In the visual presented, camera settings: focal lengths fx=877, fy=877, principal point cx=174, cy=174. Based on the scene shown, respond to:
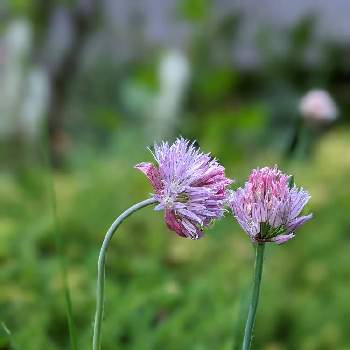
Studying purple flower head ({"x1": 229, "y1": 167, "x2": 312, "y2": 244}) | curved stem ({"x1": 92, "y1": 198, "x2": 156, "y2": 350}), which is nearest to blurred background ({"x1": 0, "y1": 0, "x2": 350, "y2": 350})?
curved stem ({"x1": 92, "y1": 198, "x2": 156, "y2": 350})

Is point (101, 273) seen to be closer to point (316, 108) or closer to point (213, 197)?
point (213, 197)

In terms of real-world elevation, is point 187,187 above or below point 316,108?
below

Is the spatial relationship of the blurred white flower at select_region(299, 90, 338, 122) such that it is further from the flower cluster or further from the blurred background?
the flower cluster

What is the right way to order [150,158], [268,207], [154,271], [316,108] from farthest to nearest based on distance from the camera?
[150,158] < [154,271] < [316,108] < [268,207]

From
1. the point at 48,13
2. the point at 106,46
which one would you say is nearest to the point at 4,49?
the point at 48,13

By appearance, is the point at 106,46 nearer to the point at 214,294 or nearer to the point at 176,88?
the point at 176,88

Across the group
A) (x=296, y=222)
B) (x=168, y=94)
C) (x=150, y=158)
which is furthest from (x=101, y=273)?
(x=168, y=94)
